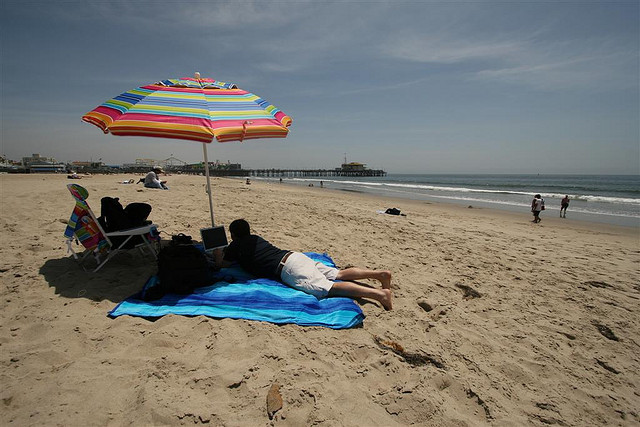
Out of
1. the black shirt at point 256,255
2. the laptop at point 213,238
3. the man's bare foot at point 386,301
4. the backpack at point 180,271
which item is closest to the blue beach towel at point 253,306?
the backpack at point 180,271

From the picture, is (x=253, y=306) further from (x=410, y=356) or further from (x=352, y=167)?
(x=352, y=167)

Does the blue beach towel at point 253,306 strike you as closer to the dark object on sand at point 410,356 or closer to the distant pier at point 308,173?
the dark object on sand at point 410,356

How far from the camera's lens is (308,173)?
242ft

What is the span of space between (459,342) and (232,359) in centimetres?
208

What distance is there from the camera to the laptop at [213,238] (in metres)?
3.68

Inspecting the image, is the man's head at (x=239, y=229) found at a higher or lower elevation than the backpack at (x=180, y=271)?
higher

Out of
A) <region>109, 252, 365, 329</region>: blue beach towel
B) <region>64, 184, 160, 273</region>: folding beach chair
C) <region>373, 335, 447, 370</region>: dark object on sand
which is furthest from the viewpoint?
<region>64, 184, 160, 273</region>: folding beach chair

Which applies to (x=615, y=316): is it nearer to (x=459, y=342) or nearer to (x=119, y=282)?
(x=459, y=342)

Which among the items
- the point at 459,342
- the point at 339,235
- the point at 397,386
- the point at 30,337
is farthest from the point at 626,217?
the point at 30,337

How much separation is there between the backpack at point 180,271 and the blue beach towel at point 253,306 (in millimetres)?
80

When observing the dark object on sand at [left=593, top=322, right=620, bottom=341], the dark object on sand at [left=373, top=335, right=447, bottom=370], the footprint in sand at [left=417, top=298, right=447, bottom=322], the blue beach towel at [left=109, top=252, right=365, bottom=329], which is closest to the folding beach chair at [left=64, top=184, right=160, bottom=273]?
the blue beach towel at [left=109, top=252, right=365, bottom=329]

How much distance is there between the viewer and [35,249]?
13.2 feet

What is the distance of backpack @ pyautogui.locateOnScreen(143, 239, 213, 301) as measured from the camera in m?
3.18

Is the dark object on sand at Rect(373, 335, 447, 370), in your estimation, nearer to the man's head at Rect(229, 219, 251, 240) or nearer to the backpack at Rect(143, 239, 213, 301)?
the man's head at Rect(229, 219, 251, 240)
